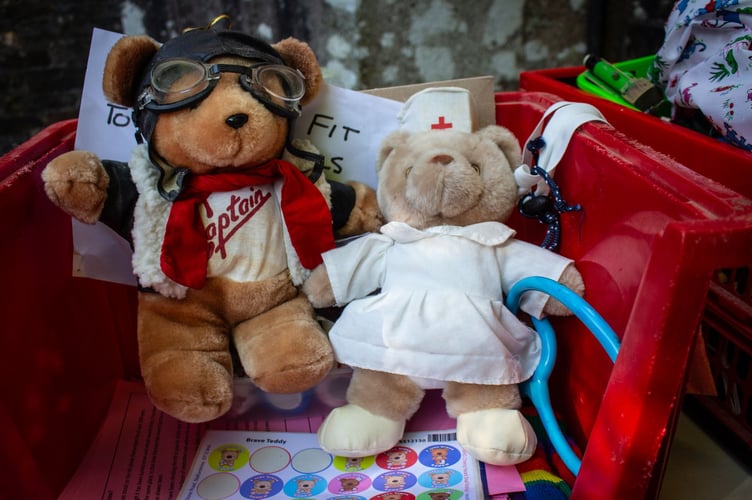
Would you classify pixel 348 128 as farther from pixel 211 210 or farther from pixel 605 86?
pixel 605 86

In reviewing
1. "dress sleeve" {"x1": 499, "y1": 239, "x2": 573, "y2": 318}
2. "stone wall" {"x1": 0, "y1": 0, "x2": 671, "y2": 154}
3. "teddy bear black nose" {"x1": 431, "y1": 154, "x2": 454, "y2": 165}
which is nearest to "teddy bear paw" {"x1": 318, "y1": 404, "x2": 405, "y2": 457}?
"dress sleeve" {"x1": 499, "y1": 239, "x2": 573, "y2": 318}

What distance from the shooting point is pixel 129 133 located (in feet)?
2.72

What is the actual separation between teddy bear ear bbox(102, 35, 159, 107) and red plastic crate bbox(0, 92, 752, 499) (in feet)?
0.40

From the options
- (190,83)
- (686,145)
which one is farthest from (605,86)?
(190,83)

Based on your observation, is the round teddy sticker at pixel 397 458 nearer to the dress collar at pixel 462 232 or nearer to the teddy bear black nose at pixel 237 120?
the dress collar at pixel 462 232

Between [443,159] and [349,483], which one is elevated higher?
[443,159]

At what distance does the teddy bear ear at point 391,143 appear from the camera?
795 mm

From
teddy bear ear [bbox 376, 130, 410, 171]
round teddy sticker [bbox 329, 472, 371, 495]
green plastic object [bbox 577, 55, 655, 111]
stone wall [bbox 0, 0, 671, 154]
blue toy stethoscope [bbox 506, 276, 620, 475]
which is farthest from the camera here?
stone wall [bbox 0, 0, 671, 154]

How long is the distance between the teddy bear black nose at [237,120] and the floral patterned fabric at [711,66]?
25.4 inches

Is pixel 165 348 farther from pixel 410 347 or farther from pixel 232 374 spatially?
pixel 410 347

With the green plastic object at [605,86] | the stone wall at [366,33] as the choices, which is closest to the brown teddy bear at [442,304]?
the green plastic object at [605,86]

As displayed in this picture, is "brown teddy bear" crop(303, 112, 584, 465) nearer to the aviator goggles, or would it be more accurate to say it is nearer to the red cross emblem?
the red cross emblem

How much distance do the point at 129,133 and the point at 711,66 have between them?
0.87m

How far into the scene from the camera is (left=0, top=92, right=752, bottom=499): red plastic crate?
0.46 meters
